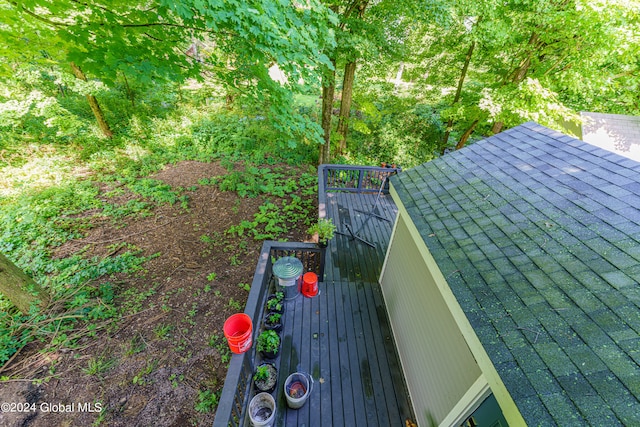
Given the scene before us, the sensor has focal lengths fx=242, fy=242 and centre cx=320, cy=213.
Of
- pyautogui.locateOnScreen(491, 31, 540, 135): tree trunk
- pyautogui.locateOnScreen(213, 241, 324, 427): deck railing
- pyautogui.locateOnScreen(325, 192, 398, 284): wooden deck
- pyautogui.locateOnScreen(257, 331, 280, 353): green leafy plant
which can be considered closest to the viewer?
pyautogui.locateOnScreen(213, 241, 324, 427): deck railing

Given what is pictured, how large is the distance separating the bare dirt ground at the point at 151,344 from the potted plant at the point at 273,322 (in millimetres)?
994

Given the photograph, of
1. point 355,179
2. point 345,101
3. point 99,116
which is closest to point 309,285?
point 355,179

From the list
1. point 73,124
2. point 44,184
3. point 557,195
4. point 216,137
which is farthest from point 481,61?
point 44,184

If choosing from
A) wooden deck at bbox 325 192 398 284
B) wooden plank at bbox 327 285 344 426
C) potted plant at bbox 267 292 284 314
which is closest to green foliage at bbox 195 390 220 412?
potted plant at bbox 267 292 284 314

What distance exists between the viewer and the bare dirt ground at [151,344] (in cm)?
336

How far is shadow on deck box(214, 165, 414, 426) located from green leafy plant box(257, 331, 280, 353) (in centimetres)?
13

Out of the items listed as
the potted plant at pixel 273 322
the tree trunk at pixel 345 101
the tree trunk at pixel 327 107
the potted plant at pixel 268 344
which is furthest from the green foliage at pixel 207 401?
the tree trunk at pixel 345 101

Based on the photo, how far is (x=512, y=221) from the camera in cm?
260

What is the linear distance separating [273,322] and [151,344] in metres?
2.19

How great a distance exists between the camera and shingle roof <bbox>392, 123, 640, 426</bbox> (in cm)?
142

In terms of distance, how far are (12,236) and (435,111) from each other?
16.4 meters

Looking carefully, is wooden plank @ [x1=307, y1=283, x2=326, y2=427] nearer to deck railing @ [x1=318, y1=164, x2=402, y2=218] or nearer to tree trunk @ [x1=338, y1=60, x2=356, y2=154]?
deck railing @ [x1=318, y1=164, x2=402, y2=218]

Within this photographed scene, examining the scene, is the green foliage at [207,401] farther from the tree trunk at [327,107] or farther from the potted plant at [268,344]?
the tree trunk at [327,107]

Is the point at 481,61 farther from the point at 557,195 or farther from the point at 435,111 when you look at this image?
the point at 557,195
